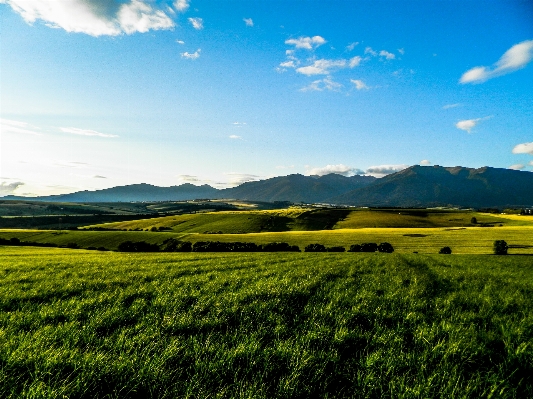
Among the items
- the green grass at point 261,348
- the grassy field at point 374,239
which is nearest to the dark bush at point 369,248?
the grassy field at point 374,239

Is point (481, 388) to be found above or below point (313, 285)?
above

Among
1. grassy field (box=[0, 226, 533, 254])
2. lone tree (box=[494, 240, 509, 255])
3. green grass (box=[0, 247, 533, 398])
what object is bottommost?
grassy field (box=[0, 226, 533, 254])

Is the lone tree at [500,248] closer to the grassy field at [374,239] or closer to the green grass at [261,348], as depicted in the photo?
the grassy field at [374,239]

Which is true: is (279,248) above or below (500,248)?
below

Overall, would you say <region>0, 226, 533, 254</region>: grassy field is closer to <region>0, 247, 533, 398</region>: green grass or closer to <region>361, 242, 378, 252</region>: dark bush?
<region>361, 242, 378, 252</region>: dark bush

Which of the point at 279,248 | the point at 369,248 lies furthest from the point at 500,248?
the point at 279,248

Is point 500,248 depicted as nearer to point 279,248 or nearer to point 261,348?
point 279,248

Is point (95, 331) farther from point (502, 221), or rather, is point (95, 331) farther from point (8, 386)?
point (502, 221)

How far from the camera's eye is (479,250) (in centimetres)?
7344

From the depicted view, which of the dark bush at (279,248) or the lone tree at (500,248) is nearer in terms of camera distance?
the lone tree at (500,248)

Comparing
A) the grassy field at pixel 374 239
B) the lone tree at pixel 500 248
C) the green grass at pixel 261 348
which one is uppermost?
the green grass at pixel 261 348

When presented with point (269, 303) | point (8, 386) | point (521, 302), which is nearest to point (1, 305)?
point (8, 386)

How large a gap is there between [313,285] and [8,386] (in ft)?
34.4

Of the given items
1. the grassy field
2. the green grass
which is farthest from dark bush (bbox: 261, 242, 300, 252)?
the green grass
